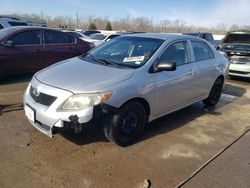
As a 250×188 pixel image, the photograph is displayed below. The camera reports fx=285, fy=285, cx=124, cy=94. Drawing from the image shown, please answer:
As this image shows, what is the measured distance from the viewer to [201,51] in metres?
5.64

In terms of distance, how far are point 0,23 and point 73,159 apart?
31.2ft

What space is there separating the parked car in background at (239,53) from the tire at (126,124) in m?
6.49

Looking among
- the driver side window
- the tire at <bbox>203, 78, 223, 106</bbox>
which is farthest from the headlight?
the tire at <bbox>203, 78, 223, 106</bbox>

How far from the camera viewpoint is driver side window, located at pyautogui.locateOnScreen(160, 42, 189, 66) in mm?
4590

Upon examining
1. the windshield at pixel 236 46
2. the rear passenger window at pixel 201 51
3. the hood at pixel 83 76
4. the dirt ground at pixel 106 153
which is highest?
the rear passenger window at pixel 201 51

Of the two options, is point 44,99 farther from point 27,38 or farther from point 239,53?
point 239,53

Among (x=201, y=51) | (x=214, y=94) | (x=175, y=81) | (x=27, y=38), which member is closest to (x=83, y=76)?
(x=175, y=81)

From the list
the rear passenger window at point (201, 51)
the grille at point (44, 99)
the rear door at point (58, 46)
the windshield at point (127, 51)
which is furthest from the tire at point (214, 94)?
the rear door at point (58, 46)

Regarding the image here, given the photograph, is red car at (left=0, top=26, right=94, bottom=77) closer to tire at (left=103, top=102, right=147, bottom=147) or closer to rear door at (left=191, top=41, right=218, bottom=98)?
rear door at (left=191, top=41, right=218, bottom=98)

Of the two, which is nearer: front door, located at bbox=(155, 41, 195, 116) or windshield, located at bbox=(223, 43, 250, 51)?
front door, located at bbox=(155, 41, 195, 116)

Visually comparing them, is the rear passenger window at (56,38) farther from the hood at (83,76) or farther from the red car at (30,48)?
the hood at (83,76)

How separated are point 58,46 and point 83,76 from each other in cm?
478

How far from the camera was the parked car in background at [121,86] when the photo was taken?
3539 millimetres

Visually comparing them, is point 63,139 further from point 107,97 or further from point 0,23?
point 0,23
